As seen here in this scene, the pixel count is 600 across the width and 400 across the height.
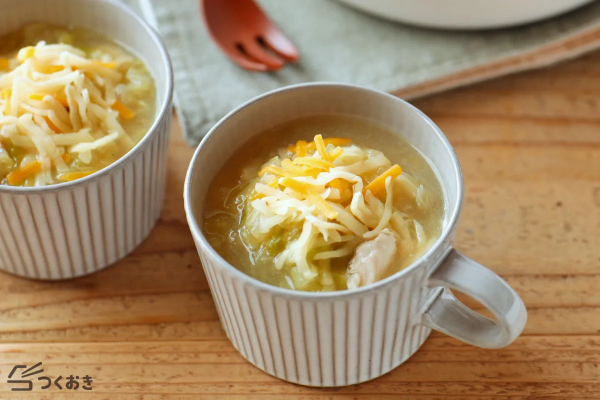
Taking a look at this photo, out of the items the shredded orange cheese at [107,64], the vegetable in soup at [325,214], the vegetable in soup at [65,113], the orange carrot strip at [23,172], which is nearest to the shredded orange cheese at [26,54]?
the vegetable in soup at [65,113]

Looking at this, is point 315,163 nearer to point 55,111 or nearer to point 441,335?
point 441,335

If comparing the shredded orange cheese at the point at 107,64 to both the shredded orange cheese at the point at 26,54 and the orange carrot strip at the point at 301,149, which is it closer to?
the shredded orange cheese at the point at 26,54

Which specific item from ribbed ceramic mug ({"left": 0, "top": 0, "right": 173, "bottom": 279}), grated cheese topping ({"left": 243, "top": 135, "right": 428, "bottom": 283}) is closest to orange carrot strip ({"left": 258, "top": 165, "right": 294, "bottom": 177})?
grated cheese topping ({"left": 243, "top": 135, "right": 428, "bottom": 283})

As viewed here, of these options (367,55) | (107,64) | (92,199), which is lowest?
(367,55)

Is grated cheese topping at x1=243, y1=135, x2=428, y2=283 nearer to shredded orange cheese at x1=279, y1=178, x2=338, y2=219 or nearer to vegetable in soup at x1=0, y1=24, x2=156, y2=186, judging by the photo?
shredded orange cheese at x1=279, y1=178, x2=338, y2=219

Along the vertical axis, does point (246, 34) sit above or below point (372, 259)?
below

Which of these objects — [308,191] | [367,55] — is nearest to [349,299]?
[308,191]
